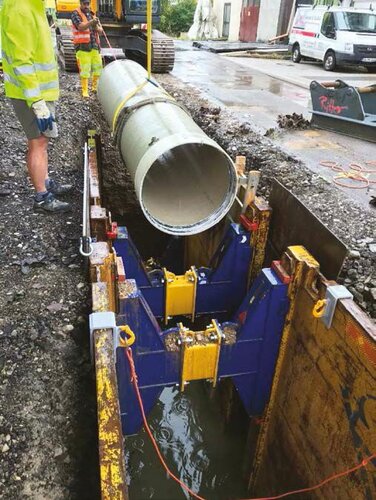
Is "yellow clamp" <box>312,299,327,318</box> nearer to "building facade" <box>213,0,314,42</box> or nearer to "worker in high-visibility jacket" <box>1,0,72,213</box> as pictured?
"worker in high-visibility jacket" <box>1,0,72,213</box>

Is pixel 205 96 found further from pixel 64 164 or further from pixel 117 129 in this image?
pixel 117 129

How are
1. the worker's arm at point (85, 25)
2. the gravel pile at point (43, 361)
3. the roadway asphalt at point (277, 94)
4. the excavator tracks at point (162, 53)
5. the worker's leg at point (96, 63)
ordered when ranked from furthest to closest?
the excavator tracks at point (162, 53)
the worker's leg at point (96, 63)
the worker's arm at point (85, 25)
the roadway asphalt at point (277, 94)
the gravel pile at point (43, 361)

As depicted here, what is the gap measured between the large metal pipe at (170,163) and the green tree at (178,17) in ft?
108

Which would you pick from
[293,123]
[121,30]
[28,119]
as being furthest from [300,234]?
[121,30]

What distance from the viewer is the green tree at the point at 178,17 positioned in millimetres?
33287

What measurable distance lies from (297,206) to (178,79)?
9.18 meters

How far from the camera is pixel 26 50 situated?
3.46m

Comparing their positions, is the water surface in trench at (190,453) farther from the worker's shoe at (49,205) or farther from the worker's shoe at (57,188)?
the worker's shoe at (57,188)

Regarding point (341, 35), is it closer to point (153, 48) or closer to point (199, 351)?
point (153, 48)

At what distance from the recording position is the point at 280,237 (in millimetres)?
4277

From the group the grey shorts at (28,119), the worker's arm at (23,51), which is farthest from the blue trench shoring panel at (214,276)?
the worker's arm at (23,51)

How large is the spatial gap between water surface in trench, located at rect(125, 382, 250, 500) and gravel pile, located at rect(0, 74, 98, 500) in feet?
8.36

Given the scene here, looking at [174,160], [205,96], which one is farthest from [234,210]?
[205,96]

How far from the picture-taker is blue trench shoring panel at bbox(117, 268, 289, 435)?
329 centimetres
